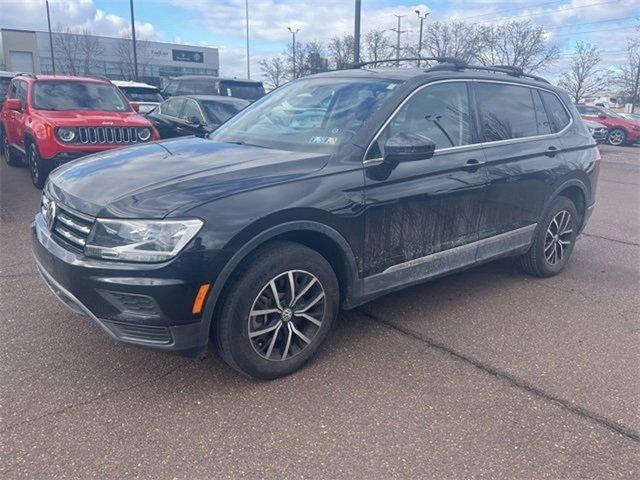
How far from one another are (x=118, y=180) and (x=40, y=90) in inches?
277

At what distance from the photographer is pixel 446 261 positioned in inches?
155

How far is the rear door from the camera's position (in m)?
4.22

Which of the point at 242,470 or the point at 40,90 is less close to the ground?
the point at 40,90

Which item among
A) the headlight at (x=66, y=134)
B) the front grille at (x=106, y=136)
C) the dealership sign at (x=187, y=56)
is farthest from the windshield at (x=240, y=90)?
the dealership sign at (x=187, y=56)

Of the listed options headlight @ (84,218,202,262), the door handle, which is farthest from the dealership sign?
headlight @ (84,218,202,262)

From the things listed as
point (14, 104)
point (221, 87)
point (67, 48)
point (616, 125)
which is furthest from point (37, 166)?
point (67, 48)

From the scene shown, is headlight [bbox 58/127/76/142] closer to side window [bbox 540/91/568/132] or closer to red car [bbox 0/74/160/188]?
red car [bbox 0/74/160/188]

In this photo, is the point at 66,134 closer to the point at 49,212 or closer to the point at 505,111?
the point at 49,212

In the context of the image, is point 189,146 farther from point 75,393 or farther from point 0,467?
point 0,467

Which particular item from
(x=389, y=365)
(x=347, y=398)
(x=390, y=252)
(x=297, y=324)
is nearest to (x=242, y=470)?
(x=347, y=398)

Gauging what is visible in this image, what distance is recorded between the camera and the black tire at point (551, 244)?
4.84 m

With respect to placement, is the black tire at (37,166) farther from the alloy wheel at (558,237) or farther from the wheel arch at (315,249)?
the alloy wheel at (558,237)

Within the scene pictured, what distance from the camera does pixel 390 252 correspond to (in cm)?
355

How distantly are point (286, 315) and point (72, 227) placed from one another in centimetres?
128
